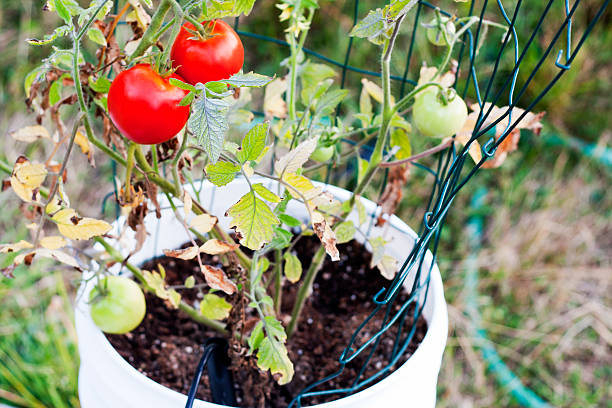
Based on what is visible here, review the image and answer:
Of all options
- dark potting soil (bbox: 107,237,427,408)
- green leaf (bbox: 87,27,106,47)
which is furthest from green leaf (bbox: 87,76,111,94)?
dark potting soil (bbox: 107,237,427,408)

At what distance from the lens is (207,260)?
80 cm

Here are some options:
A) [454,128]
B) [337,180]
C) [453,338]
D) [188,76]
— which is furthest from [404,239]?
[337,180]

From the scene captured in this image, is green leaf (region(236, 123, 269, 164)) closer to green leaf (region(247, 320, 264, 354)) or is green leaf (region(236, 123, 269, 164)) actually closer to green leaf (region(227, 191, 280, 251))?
green leaf (region(227, 191, 280, 251))

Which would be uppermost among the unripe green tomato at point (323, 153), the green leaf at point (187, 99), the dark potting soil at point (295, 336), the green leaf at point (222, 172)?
the green leaf at point (187, 99)

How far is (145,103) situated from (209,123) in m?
0.05

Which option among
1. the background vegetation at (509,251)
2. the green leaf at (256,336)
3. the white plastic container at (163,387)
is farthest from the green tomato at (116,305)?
the background vegetation at (509,251)

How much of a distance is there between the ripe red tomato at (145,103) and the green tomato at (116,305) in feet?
0.69

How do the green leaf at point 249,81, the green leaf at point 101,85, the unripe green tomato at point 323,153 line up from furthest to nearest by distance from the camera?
the unripe green tomato at point 323,153 < the green leaf at point 101,85 < the green leaf at point 249,81

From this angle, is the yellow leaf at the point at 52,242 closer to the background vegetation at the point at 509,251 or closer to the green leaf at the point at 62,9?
the green leaf at the point at 62,9

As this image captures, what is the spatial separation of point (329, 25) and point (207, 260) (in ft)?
3.45

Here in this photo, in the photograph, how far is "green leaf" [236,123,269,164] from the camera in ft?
1.32

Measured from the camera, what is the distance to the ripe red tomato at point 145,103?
0.39m

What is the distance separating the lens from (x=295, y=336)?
0.76 metres

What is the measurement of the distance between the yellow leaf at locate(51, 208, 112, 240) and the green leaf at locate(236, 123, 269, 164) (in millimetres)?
158
